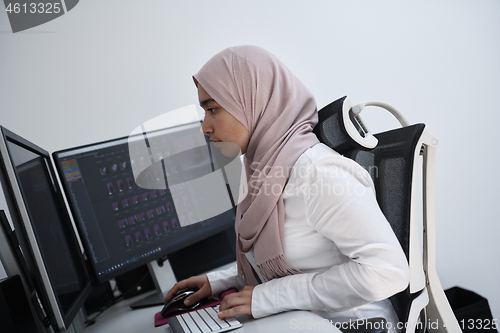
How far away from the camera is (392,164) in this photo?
883 millimetres

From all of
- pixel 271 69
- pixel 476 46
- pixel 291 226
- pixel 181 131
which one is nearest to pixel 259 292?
pixel 291 226

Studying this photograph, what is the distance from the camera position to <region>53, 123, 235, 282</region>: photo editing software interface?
1.11m

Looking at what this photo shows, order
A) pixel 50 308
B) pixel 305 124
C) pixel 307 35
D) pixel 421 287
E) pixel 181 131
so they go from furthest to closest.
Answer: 1. pixel 307 35
2. pixel 181 131
3. pixel 305 124
4. pixel 421 287
5. pixel 50 308

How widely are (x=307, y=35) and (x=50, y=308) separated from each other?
1566 millimetres

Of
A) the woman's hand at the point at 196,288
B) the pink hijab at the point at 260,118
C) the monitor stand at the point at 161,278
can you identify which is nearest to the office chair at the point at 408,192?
the pink hijab at the point at 260,118

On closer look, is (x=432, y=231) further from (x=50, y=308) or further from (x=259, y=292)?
(x=50, y=308)

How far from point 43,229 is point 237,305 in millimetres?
455

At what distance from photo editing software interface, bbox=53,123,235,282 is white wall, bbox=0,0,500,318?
1.24 ft

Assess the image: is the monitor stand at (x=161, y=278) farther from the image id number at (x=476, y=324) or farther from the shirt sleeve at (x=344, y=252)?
the image id number at (x=476, y=324)

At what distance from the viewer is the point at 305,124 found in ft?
3.25

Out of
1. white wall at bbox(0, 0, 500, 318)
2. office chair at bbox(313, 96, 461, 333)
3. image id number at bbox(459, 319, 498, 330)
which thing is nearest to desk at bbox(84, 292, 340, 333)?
office chair at bbox(313, 96, 461, 333)

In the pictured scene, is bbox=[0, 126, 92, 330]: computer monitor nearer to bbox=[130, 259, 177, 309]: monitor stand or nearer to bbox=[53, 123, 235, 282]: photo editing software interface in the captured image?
bbox=[53, 123, 235, 282]: photo editing software interface

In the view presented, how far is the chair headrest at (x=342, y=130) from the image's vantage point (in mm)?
862

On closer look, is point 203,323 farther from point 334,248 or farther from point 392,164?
point 392,164
